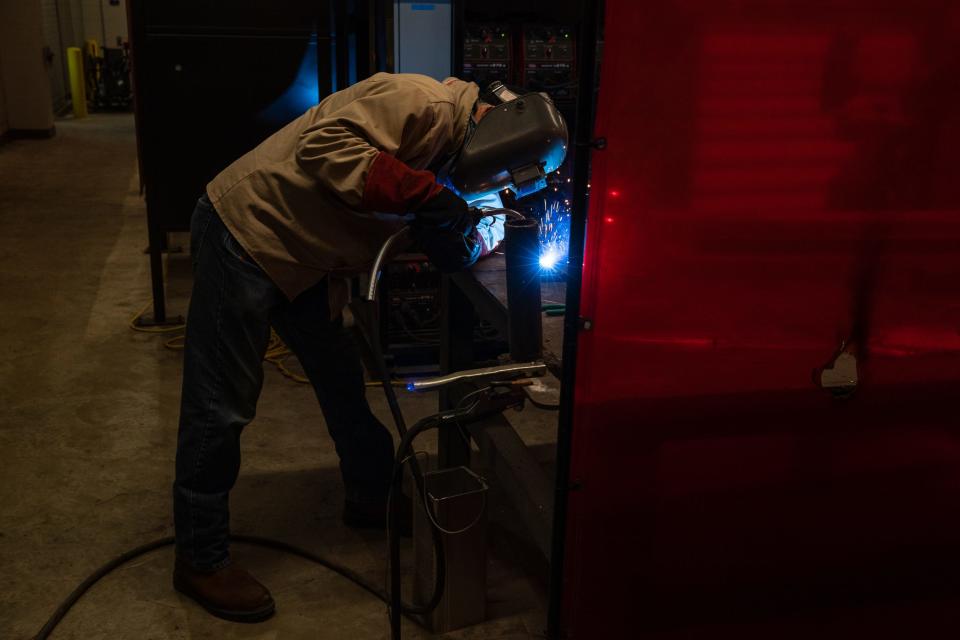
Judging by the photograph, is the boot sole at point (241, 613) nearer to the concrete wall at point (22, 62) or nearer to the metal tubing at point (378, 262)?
the metal tubing at point (378, 262)

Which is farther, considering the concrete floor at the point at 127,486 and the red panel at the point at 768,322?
the concrete floor at the point at 127,486

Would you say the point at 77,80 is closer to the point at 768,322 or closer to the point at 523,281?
the point at 523,281

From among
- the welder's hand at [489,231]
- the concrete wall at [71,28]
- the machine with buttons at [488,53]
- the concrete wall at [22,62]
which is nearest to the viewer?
the welder's hand at [489,231]

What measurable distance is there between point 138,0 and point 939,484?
3914 mm

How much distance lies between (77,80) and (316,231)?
11.9 m

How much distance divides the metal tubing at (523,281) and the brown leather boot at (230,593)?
1.13 metres

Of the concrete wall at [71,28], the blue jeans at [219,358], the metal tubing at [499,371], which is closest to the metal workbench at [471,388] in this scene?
the metal tubing at [499,371]

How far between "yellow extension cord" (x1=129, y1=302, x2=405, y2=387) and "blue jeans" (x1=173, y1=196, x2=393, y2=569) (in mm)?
1418

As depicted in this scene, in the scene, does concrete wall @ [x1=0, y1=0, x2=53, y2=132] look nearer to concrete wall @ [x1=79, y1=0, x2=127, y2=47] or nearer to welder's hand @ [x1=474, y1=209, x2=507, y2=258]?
concrete wall @ [x1=79, y1=0, x2=127, y2=47]

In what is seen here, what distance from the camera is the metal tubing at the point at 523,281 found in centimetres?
164

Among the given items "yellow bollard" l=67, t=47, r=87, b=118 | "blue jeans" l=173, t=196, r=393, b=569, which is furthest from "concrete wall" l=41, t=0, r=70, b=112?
"blue jeans" l=173, t=196, r=393, b=569

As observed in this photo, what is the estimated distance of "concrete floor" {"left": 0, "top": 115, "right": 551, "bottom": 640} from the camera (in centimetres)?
233

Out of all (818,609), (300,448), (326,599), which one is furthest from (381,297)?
(818,609)

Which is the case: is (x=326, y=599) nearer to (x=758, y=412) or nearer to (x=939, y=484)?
(x=758, y=412)
